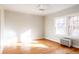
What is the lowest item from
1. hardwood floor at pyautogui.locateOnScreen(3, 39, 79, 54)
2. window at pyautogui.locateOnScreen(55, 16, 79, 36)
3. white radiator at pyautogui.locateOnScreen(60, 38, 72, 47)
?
hardwood floor at pyautogui.locateOnScreen(3, 39, 79, 54)

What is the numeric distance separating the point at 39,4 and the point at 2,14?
2.08ft

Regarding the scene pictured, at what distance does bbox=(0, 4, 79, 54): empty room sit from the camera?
161 centimetres

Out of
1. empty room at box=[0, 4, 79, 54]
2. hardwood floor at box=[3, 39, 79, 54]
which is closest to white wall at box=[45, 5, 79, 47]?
empty room at box=[0, 4, 79, 54]

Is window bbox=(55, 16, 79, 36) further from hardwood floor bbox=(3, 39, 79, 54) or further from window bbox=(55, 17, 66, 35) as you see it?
hardwood floor bbox=(3, 39, 79, 54)

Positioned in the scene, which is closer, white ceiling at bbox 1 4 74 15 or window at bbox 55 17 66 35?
white ceiling at bbox 1 4 74 15

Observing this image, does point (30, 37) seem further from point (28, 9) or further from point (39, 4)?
point (39, 4)

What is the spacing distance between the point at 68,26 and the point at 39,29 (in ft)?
1.69

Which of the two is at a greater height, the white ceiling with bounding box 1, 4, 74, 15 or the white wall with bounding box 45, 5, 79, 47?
the white ceiling with bounding box 1, 4, 74, 15

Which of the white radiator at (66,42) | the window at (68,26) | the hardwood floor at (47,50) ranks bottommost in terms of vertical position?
the hardwood floor at (47,50)

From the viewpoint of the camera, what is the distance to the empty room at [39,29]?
5.29ft

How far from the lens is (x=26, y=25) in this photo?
1.74m

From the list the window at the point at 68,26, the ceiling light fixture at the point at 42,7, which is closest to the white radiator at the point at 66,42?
the window at the point at 68,26

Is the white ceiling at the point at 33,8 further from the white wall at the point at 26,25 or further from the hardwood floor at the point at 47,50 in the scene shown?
the hardwood floor at the point at 47,50
